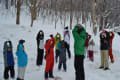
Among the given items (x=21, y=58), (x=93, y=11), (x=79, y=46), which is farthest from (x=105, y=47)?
(x=93, y=11)

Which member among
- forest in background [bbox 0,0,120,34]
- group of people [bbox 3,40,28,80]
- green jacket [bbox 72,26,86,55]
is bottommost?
group of people [bbox 3,40,28,80]

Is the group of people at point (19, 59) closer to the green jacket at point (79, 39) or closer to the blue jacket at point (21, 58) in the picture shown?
the blue jacket at point (21, 58)

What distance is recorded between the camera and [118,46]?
37.4ft

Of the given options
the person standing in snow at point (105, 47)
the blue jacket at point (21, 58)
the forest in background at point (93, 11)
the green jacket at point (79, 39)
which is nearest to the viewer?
the green jacket at point (79, 39)

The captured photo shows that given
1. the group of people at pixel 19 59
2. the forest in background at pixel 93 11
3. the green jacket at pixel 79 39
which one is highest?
the forest in background at pixel 93 11

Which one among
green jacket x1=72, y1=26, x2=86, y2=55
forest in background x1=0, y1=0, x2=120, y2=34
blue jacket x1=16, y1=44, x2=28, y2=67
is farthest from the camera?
forest in background x1=0, y1=0, x2=120, y2=34

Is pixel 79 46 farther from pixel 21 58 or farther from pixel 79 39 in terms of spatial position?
pixel 21 58

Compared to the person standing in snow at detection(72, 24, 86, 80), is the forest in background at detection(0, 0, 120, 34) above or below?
above

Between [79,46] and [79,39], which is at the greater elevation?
[79,39]

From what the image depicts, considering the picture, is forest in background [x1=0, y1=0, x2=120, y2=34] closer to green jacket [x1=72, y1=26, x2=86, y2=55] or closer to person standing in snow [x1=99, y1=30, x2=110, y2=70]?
person standing in snow [x1=99, y1=30, x2=110, y2=70]

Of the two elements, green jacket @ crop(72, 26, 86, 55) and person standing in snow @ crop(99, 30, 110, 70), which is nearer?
green jacket @ crop(72, 26, 86, 55)

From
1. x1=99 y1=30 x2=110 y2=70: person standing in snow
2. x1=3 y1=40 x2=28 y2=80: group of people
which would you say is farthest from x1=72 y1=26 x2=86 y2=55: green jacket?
x1=99 y1=30 x2=110 y2=70: person standing in snow

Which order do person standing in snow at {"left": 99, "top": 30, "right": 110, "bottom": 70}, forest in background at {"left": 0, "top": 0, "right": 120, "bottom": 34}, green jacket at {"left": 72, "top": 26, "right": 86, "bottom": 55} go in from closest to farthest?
green jacket at {"left": 72, "top": 26, "right": 86, "bottom": 55} → person standing in snow at {"left": 99, "top": 30, "right": 110, "bottom": 70} → forest in background at {"left": 0, "top": 0, "right": 120, "bottom": 34}

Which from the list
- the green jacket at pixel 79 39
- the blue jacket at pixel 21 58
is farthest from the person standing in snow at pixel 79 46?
the blue jacket at pixel 21 58
